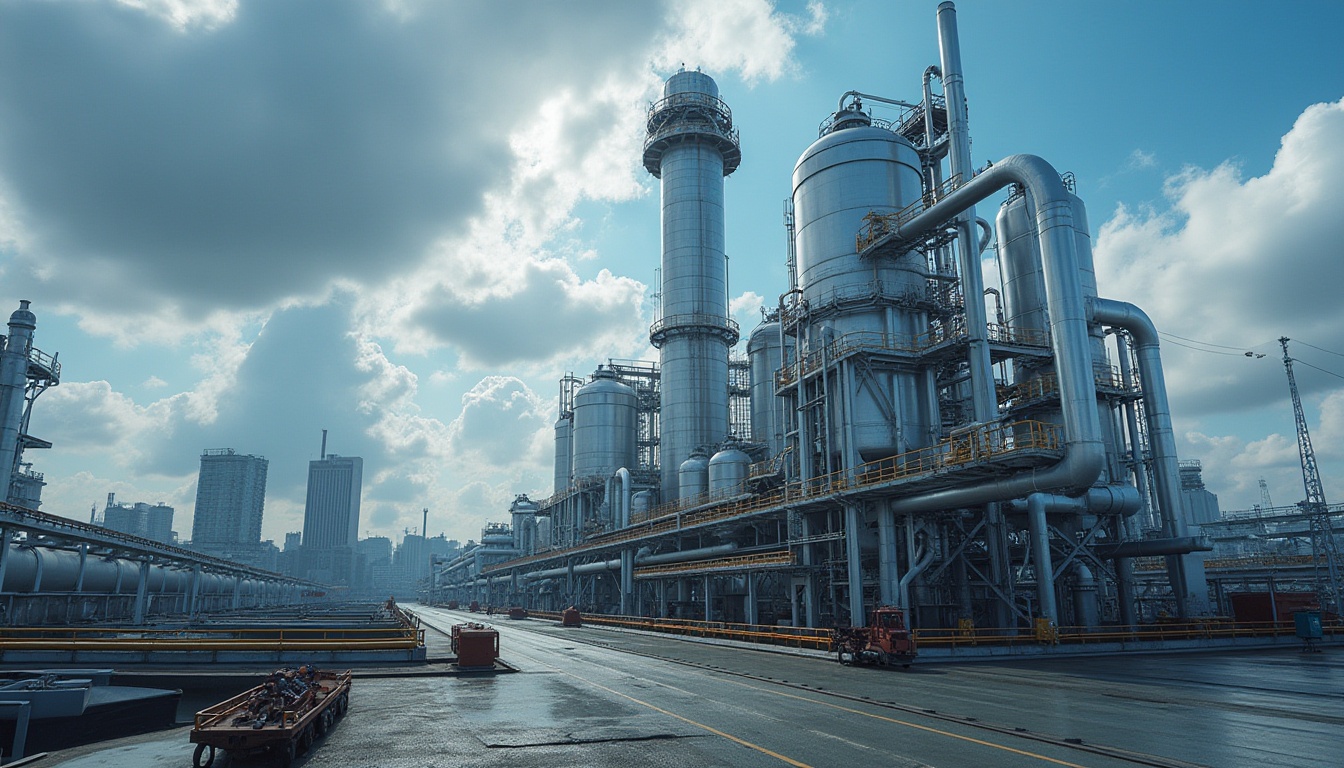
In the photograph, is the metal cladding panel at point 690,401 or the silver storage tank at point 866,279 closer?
the silver storage tank at point 866,279

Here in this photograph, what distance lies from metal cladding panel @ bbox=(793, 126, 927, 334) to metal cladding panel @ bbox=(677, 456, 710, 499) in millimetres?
20900

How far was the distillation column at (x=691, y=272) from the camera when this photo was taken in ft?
217

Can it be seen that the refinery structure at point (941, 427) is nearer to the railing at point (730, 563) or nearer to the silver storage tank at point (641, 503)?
the railing at point (730, 563)

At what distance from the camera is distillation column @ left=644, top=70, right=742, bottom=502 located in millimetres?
66125

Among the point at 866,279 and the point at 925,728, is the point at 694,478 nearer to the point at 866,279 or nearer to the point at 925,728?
the point at 866,279

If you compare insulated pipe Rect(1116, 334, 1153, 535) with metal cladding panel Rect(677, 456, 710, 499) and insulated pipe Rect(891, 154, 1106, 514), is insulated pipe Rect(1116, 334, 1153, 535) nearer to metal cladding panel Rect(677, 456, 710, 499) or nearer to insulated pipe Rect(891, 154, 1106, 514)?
insulated pipe Rect(891, 154, 1106, 514)

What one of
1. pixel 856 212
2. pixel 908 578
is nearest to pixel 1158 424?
pixel 908 578

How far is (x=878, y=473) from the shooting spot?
1405 inches

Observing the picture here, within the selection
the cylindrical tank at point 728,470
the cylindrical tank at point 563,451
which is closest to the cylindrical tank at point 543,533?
the cylindrical tank at point 563,451

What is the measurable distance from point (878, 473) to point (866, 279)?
10068 mm

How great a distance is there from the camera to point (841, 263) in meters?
40.2

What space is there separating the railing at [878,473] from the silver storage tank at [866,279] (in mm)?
1725

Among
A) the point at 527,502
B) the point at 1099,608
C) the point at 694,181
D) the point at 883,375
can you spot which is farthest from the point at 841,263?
the point at 527,502

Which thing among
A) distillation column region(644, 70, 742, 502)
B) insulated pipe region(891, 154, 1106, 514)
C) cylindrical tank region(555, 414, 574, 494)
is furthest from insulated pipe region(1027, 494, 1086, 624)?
cylindrical tank region(555, 414, 574, 494)
